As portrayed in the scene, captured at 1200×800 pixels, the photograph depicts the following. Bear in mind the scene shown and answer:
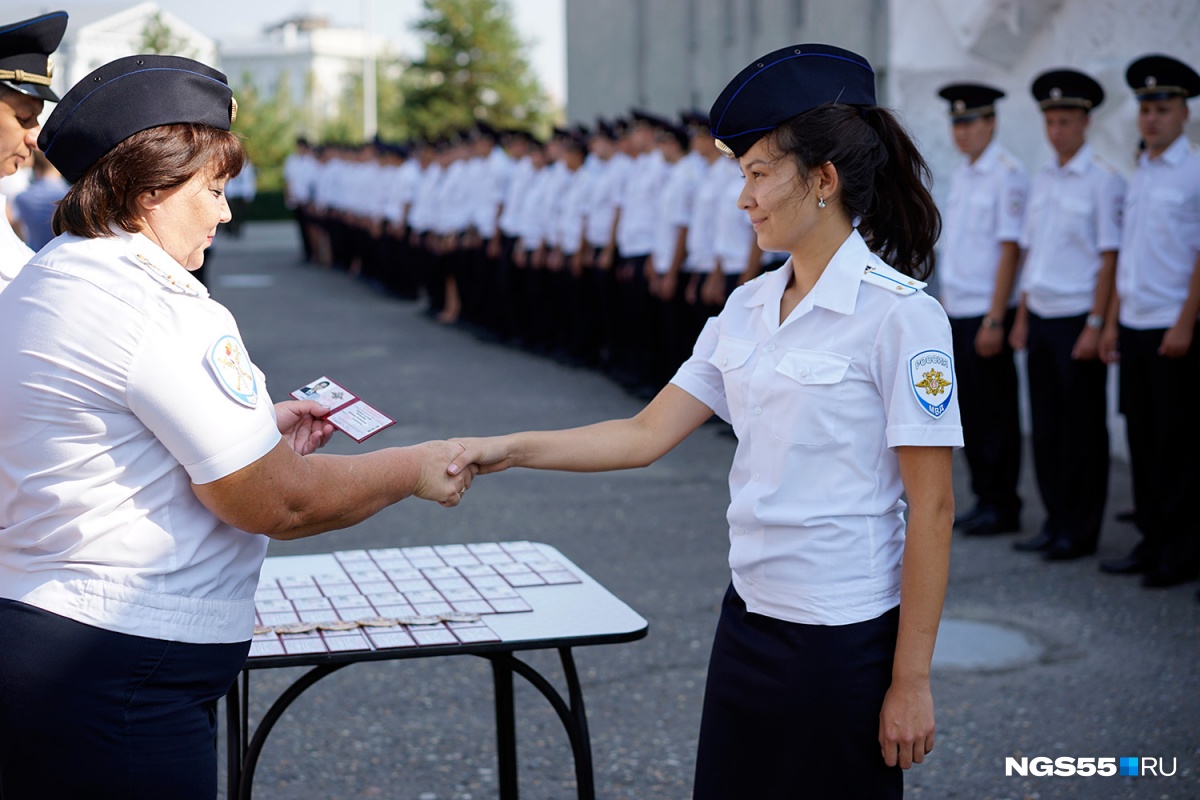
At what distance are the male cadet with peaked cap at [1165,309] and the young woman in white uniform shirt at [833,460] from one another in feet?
12.2

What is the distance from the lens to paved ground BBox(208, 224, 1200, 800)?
3691mm

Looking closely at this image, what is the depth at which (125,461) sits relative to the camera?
183 cm

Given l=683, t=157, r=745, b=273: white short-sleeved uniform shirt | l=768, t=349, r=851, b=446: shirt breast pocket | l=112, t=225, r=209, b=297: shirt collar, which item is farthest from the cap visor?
l=683, t=157, r=745, b=273: white short-sleeved uniform shirt

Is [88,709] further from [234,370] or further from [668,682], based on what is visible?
[668,682]

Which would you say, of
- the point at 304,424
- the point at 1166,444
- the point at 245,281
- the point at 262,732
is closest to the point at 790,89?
the point at 304,424

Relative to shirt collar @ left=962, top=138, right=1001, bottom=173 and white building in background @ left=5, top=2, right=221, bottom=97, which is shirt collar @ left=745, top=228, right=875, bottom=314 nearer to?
white building in background @ left=5, top=2, right=221, bottom=97

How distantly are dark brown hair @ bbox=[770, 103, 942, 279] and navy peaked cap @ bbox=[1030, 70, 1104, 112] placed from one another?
409cm

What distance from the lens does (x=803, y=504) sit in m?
2.08

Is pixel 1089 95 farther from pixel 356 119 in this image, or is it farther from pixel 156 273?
pixel 356 119

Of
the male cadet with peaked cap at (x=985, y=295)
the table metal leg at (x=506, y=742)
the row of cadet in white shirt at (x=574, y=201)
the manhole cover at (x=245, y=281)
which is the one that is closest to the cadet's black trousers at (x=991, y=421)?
the male cadet with peaked cap at (x=985, y=295)

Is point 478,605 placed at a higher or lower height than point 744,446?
lower

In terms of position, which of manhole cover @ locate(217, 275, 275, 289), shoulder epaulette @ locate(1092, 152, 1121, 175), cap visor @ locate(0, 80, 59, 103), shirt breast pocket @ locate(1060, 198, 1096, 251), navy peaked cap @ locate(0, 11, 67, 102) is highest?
navy peaked cap @ locate(0, 11, 67, 102)

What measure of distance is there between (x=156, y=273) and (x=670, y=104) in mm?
14913

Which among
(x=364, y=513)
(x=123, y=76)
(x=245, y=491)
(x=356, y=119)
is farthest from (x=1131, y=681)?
(x=356, y=119)
